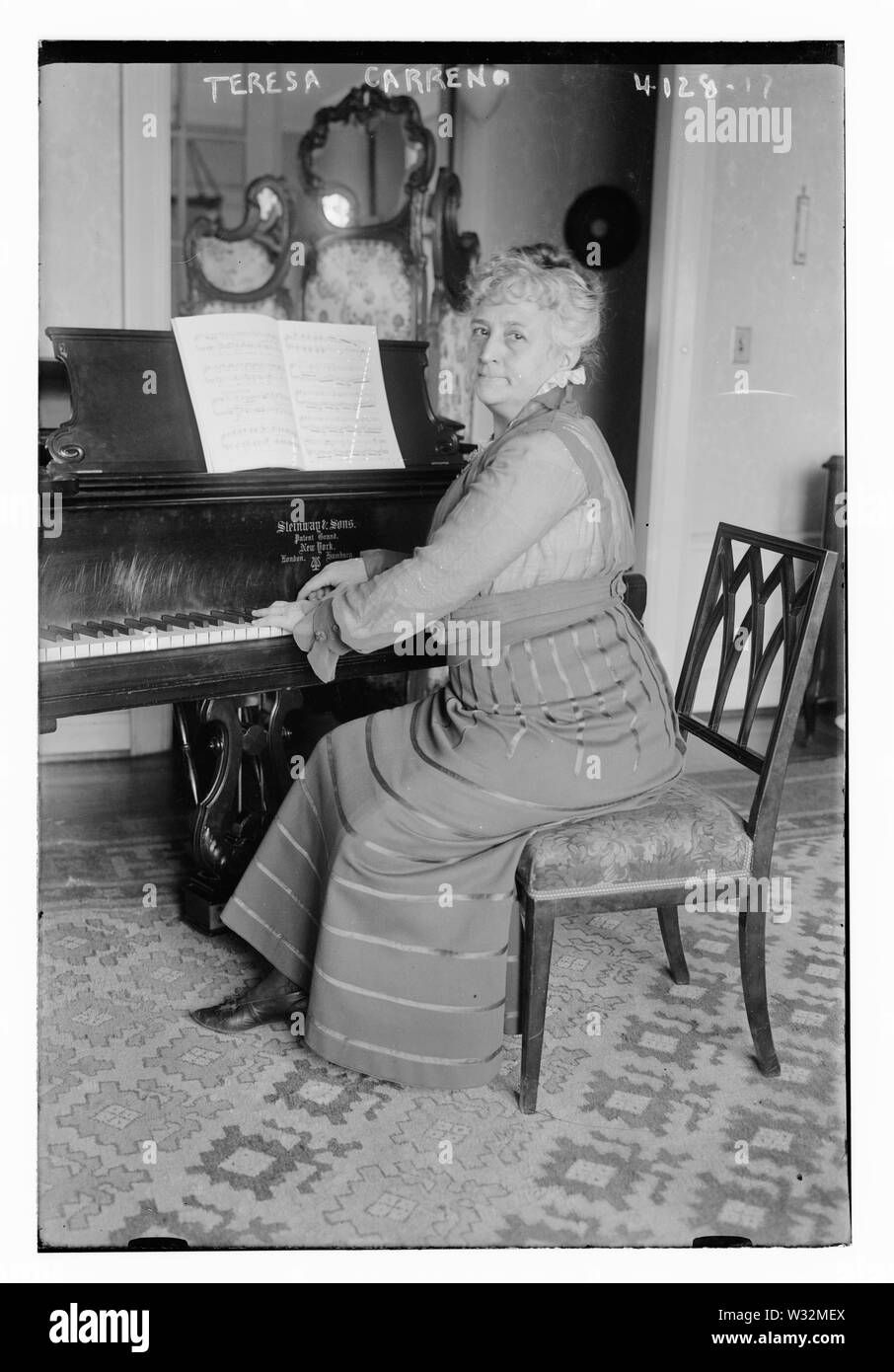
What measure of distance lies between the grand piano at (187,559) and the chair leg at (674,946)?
2.43 ft

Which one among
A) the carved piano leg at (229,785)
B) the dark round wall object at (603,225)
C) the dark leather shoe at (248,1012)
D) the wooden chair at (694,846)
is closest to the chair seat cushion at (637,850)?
the wooden chair at (694,846)

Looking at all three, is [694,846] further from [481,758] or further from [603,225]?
[603,225]

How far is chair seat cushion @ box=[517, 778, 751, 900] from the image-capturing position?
236 cm

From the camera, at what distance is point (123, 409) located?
8.87ft

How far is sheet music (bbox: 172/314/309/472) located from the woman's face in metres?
0.52

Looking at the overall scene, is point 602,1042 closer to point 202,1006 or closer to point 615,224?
point 202,1006

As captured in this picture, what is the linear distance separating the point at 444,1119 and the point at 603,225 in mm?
3320

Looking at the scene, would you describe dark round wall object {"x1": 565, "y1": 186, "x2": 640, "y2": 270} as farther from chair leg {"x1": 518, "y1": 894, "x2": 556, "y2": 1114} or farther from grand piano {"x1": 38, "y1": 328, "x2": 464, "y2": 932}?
chair leg {"x1": 518, "y1": 894, "x2": 556, "y2": 1114}

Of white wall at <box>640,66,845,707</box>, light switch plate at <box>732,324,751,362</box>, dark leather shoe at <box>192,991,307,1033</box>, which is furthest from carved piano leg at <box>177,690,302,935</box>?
light switch plate at <box>732,324,751,362</box>

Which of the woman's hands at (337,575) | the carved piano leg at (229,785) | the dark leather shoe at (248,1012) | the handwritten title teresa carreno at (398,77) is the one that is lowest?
the dark leather shoe at (248,1012)

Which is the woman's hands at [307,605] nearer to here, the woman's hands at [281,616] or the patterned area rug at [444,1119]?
the woman's hands at [281,616]

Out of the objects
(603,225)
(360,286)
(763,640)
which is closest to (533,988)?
(763,640)

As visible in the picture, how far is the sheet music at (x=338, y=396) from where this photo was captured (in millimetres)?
2889
